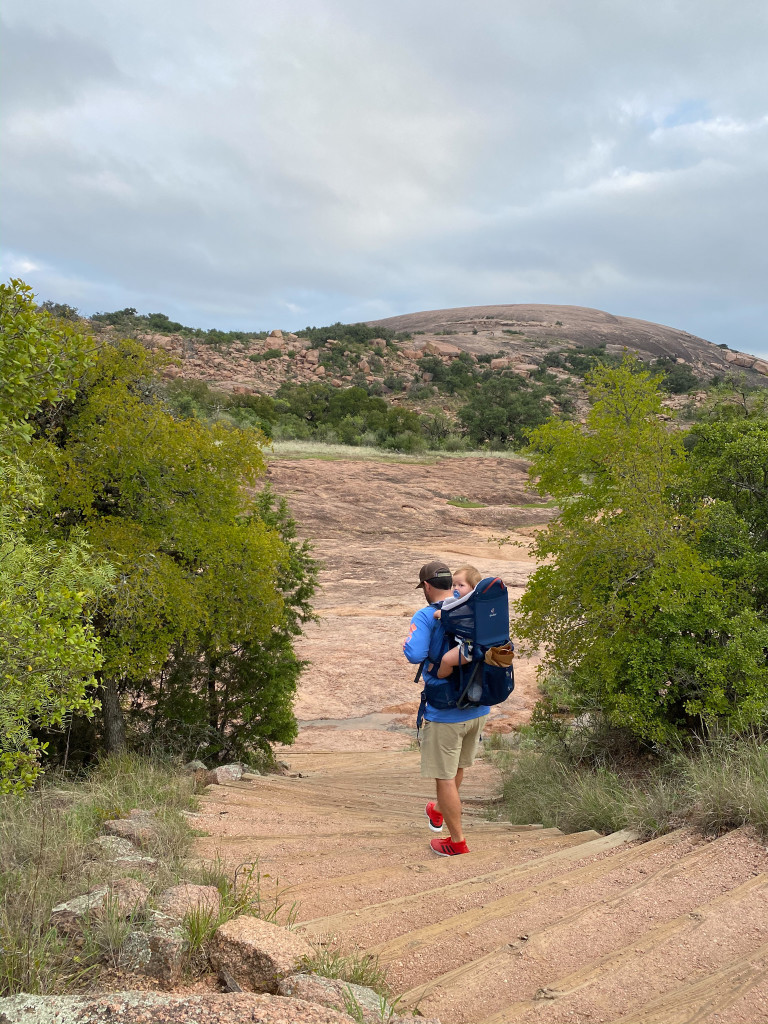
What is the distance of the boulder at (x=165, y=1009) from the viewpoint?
6.98 ft

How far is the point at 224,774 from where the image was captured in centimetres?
725

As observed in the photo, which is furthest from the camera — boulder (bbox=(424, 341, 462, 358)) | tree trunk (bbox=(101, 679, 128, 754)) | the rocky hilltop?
the rocky hilltop

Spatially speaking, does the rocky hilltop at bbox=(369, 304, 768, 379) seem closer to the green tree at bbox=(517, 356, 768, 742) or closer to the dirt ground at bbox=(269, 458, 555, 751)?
the dirt ground at bbox=(269, 458, 555, 751)

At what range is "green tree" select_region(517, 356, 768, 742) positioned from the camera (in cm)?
599

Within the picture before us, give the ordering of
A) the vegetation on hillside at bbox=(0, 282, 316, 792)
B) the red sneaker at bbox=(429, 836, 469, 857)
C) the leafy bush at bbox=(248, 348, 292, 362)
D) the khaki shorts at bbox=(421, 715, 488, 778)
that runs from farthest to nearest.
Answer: the leafy bush at bbox=(248, 348, 292, 362) < the vegetation on hillside at bbox=(0, 282, 316, 792) < the khaki shorts at bbox=(421, 715, 488, 778) < the red sneaker at bbox=(429, 836, 469, 857)

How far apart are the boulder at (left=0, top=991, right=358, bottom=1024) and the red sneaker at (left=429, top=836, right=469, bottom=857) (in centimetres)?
248

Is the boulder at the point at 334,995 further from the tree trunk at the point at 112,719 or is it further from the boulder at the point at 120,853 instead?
the tree trunk at the point at 112,719

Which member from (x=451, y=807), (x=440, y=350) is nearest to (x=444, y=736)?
(x=451, y=807)

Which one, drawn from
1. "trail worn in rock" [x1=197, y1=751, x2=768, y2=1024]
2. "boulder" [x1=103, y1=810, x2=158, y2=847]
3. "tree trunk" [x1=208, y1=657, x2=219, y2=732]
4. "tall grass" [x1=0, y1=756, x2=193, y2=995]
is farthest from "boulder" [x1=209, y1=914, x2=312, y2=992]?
"tree trunk" [x1=208, y1=657, x2=219, y2=732]

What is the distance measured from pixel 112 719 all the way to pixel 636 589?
5767mm

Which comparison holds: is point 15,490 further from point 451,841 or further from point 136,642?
point 451,841

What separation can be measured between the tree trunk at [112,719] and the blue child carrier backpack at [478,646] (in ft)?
15.3

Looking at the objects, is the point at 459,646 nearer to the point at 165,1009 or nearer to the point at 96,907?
A: the point at 96,907

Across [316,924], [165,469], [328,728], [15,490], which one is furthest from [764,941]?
[328,728]
